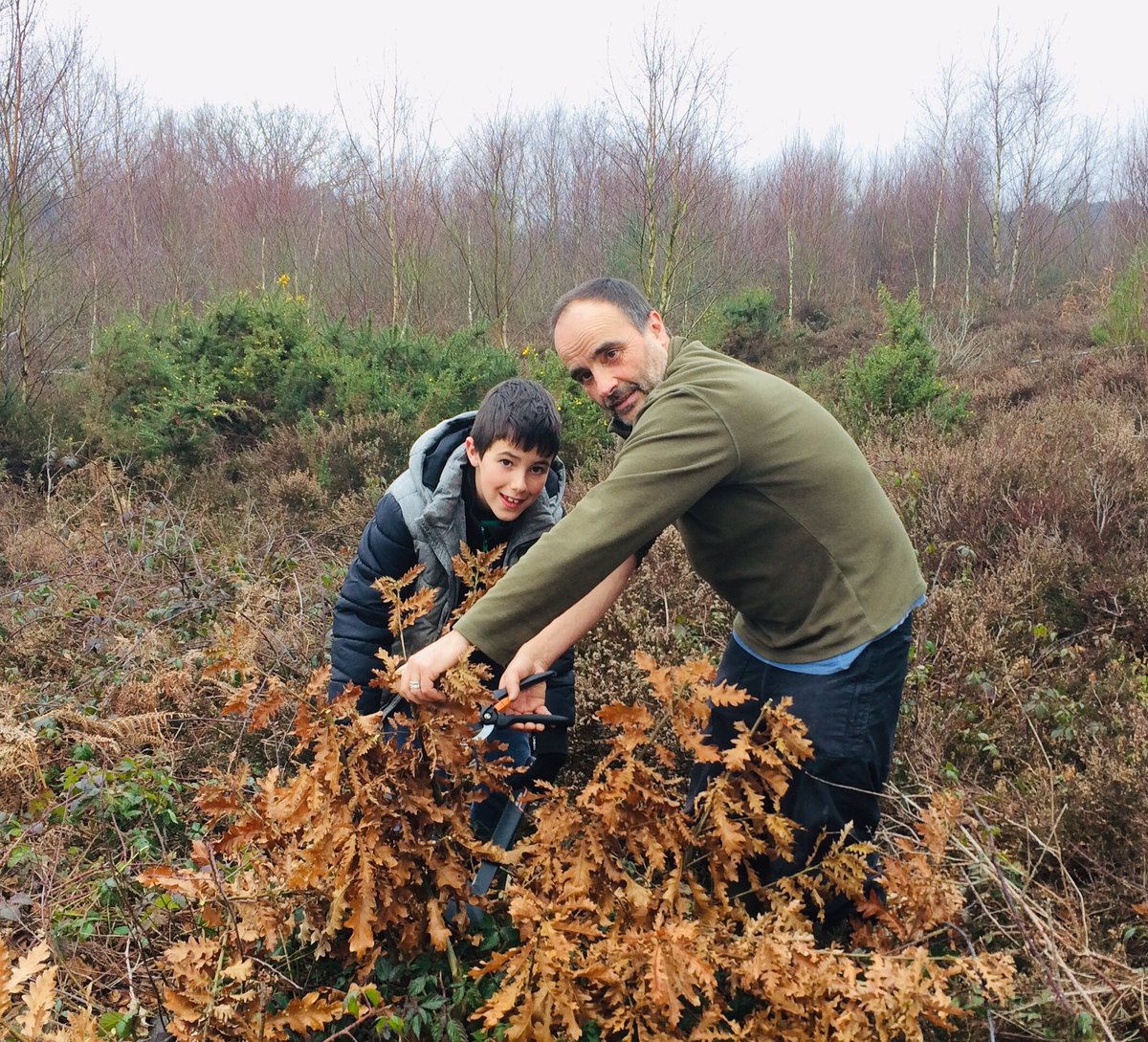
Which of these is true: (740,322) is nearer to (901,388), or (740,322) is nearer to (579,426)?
(901,388)

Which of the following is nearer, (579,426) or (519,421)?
(519,421)

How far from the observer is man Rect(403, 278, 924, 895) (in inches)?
72.9

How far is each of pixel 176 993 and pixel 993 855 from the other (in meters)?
1.87

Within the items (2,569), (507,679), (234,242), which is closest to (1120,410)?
(507,679)

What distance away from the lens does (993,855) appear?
6.84 feet

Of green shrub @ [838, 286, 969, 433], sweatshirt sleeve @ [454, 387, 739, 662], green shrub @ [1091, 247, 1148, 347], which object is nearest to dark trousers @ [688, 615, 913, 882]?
sweatshirt sleeve @ [454, 387, 739, 662]

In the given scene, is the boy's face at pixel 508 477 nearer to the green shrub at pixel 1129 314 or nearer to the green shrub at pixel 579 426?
the green shrub at pixel 579 426

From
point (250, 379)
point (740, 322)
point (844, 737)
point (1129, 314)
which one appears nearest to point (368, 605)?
point (844, 737)

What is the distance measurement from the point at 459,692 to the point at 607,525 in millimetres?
472

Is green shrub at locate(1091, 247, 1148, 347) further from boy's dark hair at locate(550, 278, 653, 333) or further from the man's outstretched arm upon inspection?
the man's outstretched arm

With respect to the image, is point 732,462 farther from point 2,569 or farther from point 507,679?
point 2,569

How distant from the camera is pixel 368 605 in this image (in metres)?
2.58

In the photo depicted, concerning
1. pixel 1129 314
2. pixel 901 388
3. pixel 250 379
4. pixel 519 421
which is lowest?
pixel 519 421

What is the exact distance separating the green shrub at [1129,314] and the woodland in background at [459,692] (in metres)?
0.05
